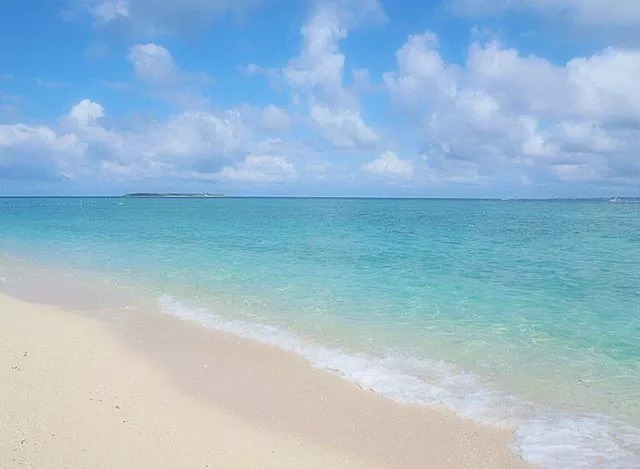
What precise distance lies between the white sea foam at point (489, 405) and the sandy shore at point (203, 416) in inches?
12.7

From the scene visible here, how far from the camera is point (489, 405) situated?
7.42 meters

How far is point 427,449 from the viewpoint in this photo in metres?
6.08

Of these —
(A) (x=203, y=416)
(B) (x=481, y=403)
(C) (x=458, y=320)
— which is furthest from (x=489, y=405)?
(C) (x=458, y=320)

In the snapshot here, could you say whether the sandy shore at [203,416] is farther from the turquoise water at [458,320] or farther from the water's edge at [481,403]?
the turquoise water at [458,320]

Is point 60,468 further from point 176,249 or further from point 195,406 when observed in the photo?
point 176,249

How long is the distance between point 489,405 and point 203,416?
4354 millimetres

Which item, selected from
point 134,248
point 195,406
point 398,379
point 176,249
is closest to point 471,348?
point 398,379

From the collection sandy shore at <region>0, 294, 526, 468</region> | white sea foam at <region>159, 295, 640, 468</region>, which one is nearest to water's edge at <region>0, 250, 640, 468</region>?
white sea foam at <region>159, 295, 640, 468</region>

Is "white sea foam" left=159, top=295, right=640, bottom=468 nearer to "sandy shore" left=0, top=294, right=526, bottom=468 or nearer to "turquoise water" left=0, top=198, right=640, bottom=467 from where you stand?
"turquoise water" left=0, top=198, right=640, bottom=467

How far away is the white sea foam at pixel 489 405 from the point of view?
6.04 metres

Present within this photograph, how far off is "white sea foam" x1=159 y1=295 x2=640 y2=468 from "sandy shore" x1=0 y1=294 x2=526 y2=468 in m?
0.32

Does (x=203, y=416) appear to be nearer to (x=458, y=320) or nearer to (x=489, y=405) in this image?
(x=489, y=405)

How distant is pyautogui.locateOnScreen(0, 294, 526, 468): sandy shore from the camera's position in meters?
5.68

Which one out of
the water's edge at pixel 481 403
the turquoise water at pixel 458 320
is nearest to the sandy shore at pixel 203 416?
the water's edge at pixel 481 403
